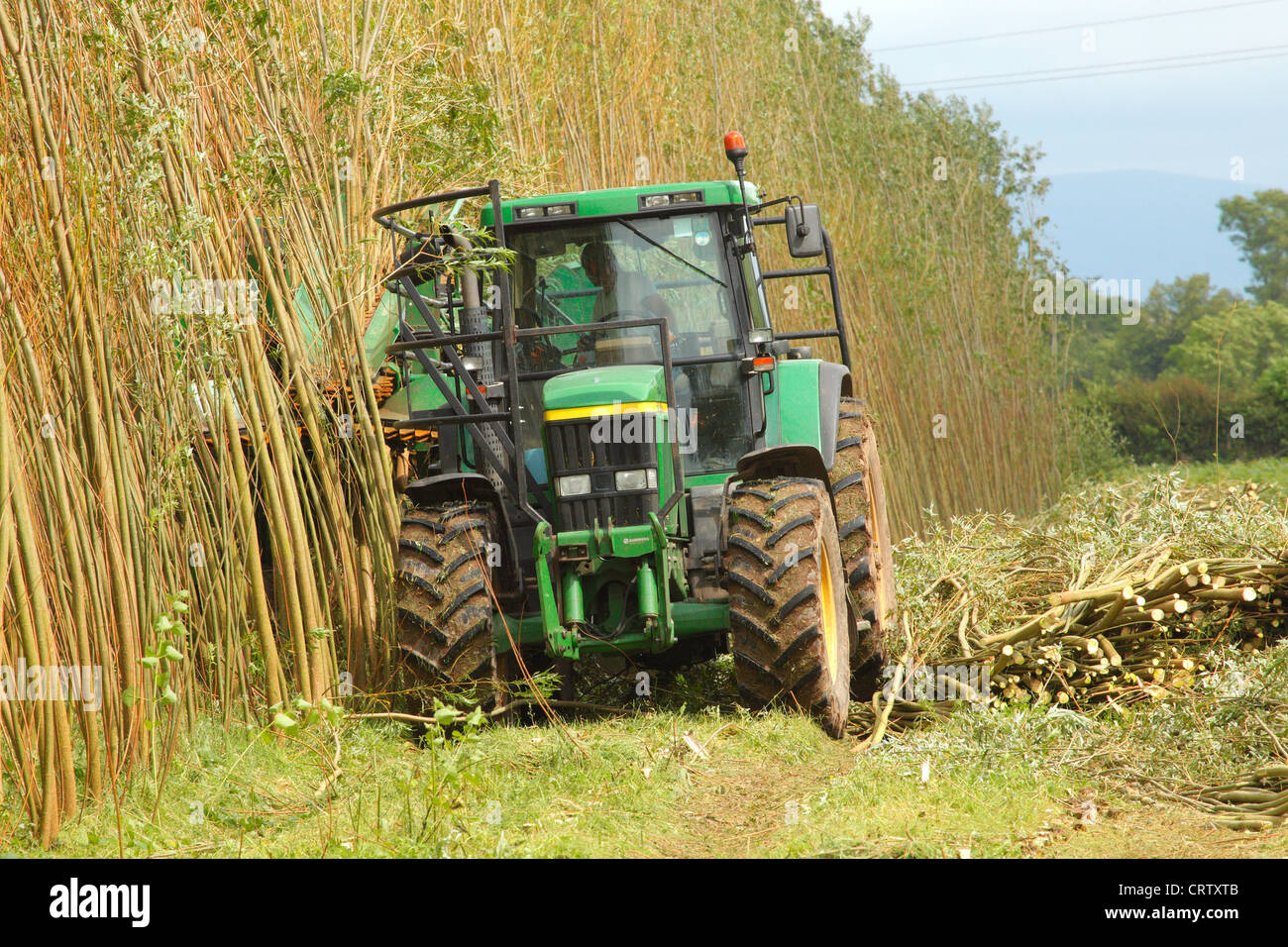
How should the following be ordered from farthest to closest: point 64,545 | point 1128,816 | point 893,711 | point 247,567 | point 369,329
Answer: point 369,329 < point 893,711 < point 247,567 < point 1128,816 < point 64,545

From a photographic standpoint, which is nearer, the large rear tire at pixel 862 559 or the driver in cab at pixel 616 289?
the driver in cab at pixel 616 289

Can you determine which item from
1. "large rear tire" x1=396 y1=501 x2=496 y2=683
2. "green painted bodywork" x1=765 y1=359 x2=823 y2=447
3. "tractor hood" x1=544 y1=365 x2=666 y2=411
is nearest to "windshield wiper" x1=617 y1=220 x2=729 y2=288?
"green painted bodywork" x1=765 y1=359 x2=823 y2=447

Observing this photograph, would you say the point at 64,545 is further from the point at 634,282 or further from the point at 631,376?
the point at 634,282

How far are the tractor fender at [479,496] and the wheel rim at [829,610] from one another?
3.80 ft

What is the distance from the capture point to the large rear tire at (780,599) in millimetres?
4328

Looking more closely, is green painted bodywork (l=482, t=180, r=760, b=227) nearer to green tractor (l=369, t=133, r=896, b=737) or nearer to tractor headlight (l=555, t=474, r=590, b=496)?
green tractor (l=369, t=133, r=896, b=737)

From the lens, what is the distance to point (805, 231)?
16.9ft

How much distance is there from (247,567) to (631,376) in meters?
1.54

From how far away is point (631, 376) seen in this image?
4.66 meters

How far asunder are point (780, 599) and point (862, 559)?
1.08m

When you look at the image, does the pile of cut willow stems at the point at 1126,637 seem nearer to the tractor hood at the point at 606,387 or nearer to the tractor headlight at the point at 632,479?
the tractor headlight at the point at 632,479

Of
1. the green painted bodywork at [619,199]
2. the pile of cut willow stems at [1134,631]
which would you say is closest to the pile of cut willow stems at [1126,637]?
the pile of cut willow stems at [1134,631]
